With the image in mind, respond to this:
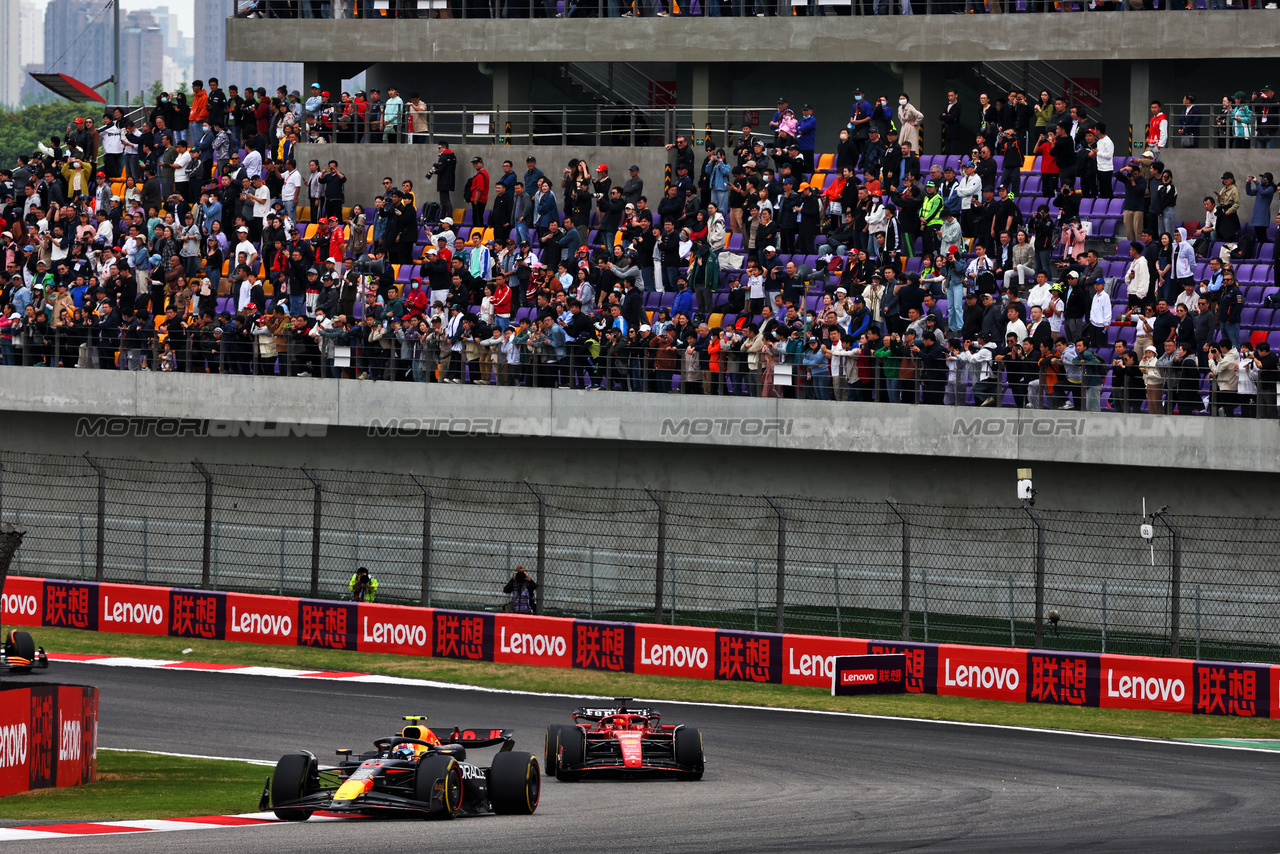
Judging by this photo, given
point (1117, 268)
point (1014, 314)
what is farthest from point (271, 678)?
point (1117, 268)

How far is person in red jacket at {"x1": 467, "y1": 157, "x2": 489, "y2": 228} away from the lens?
28.1m

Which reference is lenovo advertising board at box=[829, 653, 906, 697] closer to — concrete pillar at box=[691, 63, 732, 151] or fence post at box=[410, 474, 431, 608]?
fence post at box=[410, 474, 431, 608]

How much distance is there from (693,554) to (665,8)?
34.4ft

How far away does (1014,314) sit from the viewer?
72.6ft

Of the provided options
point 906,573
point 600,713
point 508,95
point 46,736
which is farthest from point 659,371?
point 46,736

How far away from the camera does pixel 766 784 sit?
14133mm

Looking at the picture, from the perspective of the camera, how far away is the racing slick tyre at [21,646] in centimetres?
1762

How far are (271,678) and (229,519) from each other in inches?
254

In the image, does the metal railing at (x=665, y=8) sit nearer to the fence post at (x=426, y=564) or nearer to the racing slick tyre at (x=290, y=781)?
the fence post at (x=426, y=564)

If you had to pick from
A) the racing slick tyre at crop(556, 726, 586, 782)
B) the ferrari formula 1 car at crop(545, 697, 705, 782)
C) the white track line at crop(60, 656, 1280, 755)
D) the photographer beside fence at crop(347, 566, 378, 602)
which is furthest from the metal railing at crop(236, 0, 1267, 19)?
the racing slick tyre at crop(556, 726, 586, 782)

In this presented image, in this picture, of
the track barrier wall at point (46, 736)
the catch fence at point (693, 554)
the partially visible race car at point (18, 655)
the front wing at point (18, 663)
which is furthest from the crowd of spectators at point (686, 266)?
the track barrier wall at point (46, 736)

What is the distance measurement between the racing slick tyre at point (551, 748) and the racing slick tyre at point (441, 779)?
2.49 m

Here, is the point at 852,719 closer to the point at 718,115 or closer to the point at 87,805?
the point at 87,805

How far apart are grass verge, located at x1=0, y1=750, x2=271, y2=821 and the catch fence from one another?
22.0 ft
